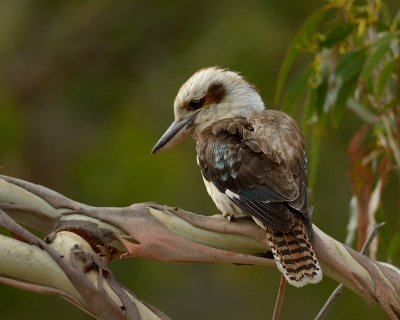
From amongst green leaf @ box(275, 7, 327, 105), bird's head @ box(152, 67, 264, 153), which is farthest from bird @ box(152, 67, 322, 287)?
green leaf @ box(275, 7, 327, 105)

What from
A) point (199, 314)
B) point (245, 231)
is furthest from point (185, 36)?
point (245, 231)

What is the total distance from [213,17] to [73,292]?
7115mm

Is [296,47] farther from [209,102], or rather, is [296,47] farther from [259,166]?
[259,166]

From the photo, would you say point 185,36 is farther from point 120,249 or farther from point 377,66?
point 120,249

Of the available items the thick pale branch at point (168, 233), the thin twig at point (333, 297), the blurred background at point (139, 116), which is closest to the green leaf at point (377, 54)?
the thin twig at point (333, 297)

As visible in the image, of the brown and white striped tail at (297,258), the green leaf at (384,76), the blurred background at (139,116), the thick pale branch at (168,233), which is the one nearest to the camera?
the thick pale branch at (168,233)

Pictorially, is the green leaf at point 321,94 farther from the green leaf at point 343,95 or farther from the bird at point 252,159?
the bird at point 252,159

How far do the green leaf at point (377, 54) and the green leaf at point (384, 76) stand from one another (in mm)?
31

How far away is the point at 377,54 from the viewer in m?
3.35

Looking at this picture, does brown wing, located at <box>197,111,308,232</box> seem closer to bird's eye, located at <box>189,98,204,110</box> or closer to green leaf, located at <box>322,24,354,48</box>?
bird's eye, located at <box>189,98,204,110</box>

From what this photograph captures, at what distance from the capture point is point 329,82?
12.0ft

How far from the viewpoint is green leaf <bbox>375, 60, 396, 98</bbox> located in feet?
10.9

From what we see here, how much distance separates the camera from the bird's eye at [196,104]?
3633 millimetres

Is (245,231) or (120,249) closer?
(120,249)
